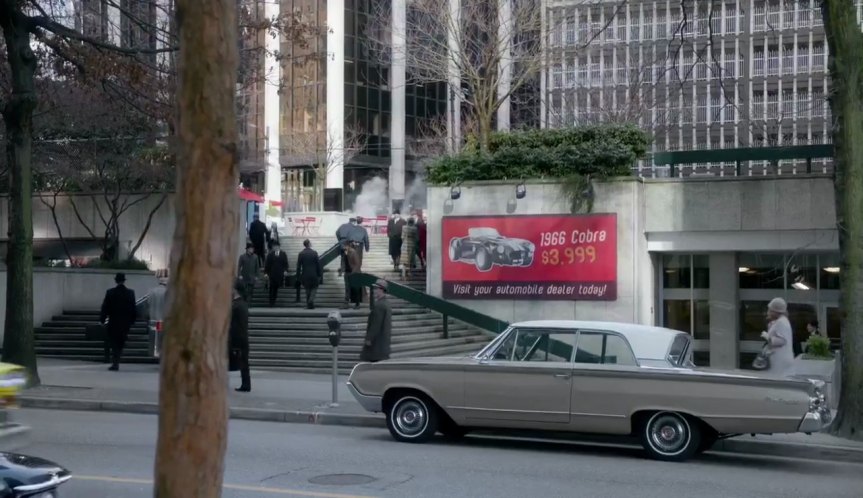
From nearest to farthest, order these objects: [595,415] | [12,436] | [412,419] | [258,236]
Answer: [12,436] < [595,415] < [412,419] < [258,236]

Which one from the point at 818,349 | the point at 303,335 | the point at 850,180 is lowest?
the point at 303,335

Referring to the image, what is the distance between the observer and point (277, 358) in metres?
22.8

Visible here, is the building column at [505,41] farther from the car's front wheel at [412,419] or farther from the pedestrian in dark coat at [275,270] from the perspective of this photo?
the car's front wheel at [412,419]

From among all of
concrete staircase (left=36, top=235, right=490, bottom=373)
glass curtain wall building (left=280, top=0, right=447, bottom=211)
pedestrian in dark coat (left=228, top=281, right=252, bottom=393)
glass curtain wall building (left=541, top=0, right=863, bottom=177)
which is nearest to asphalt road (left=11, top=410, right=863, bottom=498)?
pedestrian in dark coat (left=228, top=281, right=252, bottom=393)

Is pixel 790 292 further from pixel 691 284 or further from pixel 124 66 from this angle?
pixel 124 66

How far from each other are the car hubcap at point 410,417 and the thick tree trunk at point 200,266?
9.29 meters

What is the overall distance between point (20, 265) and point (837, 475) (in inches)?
507

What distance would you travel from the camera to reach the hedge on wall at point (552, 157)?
2497 centimetres

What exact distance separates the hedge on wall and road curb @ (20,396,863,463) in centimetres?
1161

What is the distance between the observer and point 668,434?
12.0 m

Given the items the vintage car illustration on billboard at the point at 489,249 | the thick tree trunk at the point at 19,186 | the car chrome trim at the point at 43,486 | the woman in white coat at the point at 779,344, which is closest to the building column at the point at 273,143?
the vintage car illustration on billboard at the point at 489,249

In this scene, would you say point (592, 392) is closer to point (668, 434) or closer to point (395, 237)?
point (668, 434)

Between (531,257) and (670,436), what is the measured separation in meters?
13.6

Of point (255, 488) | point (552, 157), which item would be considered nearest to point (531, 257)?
point (552, 157)
